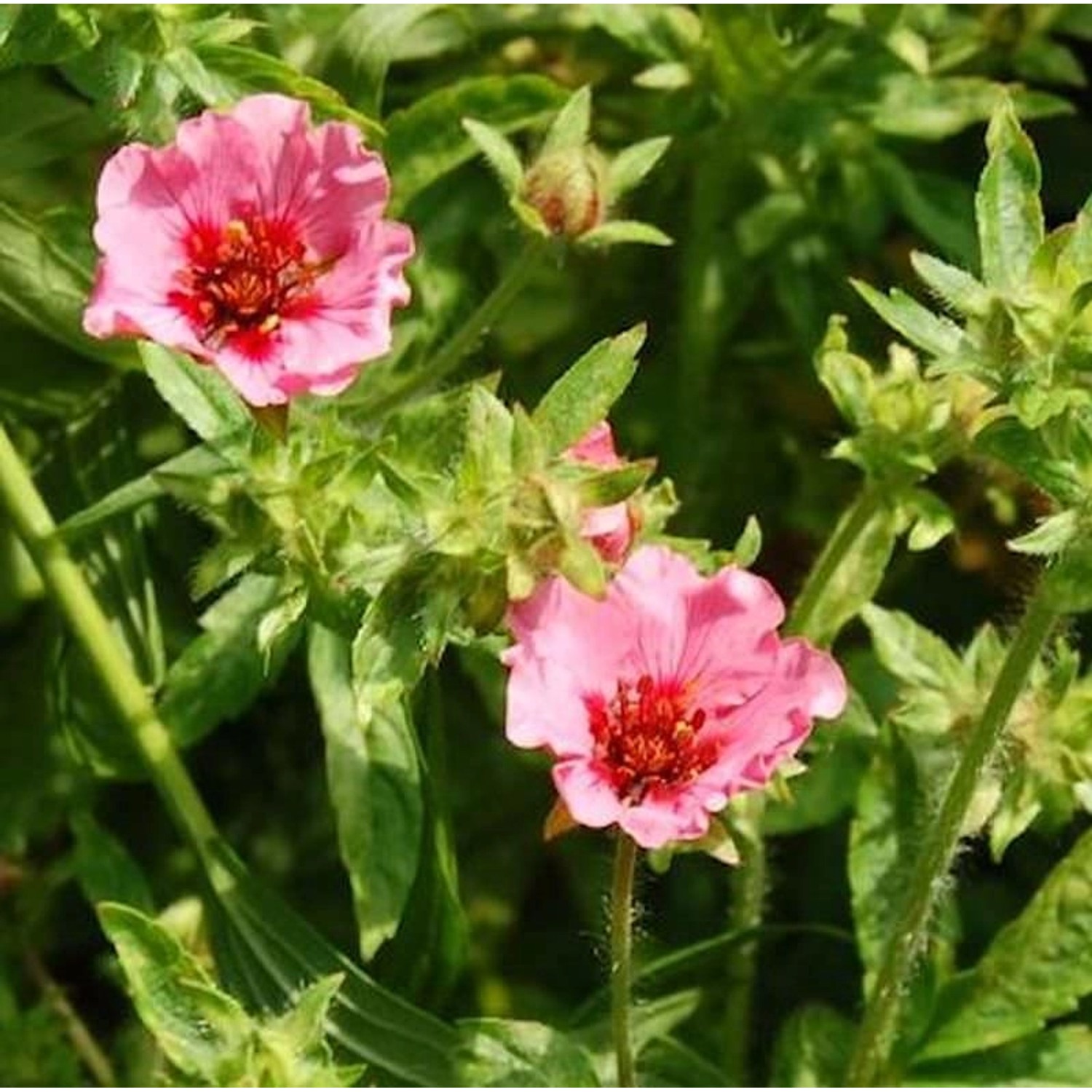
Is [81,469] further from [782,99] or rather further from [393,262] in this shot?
[782,99]

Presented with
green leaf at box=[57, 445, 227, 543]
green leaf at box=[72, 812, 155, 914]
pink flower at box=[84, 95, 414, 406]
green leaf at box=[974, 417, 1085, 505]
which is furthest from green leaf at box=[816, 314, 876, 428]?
green leaf at box=[72, 812, 155, 914]

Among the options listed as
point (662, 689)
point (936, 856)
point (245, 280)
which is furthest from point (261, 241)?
point (936, 856)

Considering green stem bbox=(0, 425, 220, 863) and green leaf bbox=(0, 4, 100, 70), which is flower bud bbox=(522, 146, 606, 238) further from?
green stem bbox=(0, 425, 220, 863)

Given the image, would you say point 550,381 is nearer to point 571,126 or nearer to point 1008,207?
point 571,126

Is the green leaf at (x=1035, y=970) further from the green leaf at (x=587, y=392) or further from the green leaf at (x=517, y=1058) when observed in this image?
the green leaf at (x=587, y=392)

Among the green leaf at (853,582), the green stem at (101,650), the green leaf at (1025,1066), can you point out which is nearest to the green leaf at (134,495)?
the green stem at (101,650)

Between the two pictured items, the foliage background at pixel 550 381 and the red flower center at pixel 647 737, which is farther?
the foliage background at pixel 550 381
